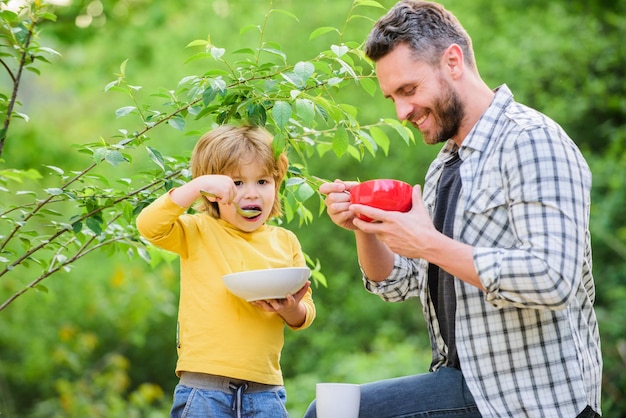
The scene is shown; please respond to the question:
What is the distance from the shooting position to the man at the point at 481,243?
1.86 metres

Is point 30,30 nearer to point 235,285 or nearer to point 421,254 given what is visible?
point 235,285

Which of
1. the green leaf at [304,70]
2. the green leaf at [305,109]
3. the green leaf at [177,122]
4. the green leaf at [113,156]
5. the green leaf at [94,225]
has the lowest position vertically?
the green leaf at [94,225]

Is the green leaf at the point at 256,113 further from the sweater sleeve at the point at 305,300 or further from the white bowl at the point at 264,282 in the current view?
the white bowl at the point at 264,282

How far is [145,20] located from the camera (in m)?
7.53

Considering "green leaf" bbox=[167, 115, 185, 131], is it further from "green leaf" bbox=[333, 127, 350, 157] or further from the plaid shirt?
the plaid shirt

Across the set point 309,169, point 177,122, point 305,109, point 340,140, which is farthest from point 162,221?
point 309,169

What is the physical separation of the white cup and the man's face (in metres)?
0.71

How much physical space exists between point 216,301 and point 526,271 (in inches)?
Answer: 33.1

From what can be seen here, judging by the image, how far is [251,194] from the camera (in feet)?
7.45

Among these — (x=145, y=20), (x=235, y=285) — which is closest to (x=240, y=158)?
(x=235, y=285)

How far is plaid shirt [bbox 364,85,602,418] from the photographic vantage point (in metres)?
1.84

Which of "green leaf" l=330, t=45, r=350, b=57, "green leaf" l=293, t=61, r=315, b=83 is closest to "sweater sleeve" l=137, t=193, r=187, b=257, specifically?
"green leaf" l=293, t=61, r=315, b=83

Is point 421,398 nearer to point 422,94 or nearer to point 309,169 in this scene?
point 422,94

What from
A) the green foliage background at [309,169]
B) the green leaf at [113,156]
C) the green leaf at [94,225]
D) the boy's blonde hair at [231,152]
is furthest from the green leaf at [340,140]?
the green foliage background at [309,169]
